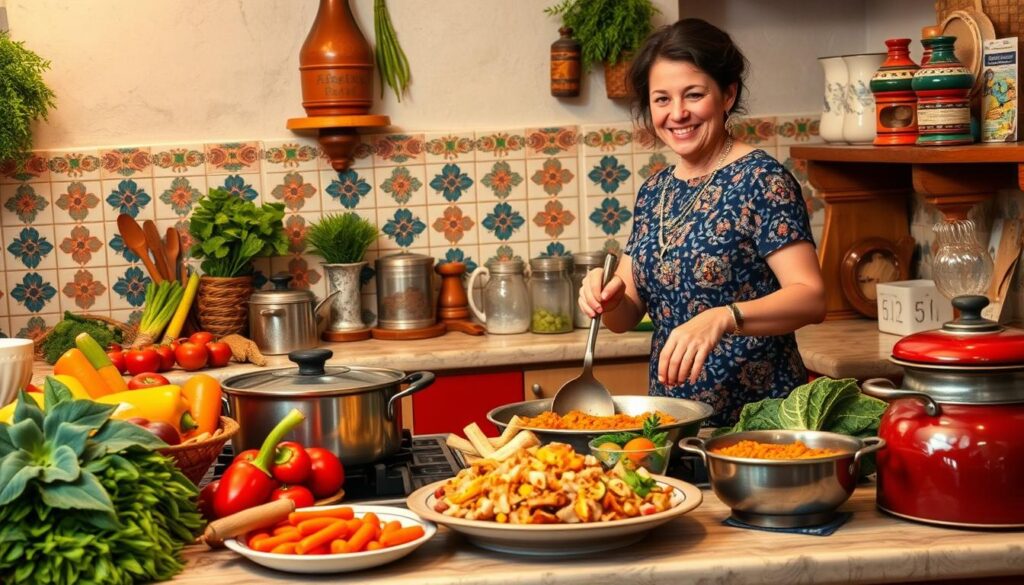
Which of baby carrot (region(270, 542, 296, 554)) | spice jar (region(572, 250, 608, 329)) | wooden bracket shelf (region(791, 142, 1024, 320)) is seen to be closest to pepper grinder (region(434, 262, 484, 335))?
spice jar (region(572, 250, 608, 329))

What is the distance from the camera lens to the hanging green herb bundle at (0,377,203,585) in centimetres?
160

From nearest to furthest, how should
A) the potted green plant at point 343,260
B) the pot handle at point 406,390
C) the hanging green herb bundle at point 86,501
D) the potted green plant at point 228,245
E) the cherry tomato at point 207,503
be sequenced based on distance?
the hanging green herb bundle at point 86,501 < the cherry tomato at point 207,503 < the pot handle at point 406,390 < the potted green plant at point 228,245 < the potted green plant at point 343,260

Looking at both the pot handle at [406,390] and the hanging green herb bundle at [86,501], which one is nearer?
the hanging green herb bundle at [86,501]

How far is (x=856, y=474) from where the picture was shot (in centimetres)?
184

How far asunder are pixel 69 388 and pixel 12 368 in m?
0.27

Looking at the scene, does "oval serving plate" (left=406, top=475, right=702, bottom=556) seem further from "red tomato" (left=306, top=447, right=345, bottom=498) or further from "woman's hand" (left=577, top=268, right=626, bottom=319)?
"woman's hand" (left=577, top=268, right=626, bottom=319)

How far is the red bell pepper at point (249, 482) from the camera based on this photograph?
1.89 metres

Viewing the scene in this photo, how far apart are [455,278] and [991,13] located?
1.79 metres

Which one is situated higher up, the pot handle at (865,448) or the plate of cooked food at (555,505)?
the pot handle at (865,448)

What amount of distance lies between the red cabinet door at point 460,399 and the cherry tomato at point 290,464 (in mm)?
1817

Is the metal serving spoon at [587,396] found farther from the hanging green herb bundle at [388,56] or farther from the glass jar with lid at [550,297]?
the hanging green herb bundle at [388,56]

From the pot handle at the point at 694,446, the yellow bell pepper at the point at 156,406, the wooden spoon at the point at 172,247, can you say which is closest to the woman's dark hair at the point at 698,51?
the pot handle at the point at 694,446

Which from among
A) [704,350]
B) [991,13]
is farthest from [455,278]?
[704,350]

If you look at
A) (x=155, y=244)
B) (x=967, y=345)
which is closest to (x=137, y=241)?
(x=155, y=244)
